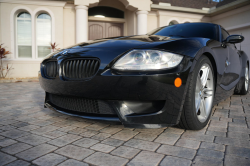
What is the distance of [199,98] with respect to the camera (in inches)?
87.6

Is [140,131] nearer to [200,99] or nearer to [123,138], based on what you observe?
[123,138]

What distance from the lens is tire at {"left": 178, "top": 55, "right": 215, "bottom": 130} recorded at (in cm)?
193

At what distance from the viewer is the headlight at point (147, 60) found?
1756 millimetres

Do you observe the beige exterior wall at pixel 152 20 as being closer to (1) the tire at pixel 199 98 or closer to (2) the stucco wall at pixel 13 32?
(2) the stucco wall at pixel 13 32

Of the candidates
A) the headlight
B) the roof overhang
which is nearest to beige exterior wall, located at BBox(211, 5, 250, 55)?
the roof overhang

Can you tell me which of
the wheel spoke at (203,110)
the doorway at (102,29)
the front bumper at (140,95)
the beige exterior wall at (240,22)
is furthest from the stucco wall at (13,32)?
the beige exterior wall at (240,22)

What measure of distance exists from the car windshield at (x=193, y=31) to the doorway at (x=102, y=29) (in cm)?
831

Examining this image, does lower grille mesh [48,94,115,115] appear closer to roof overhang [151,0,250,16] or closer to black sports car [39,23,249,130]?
black sports car [39,23,249,130]

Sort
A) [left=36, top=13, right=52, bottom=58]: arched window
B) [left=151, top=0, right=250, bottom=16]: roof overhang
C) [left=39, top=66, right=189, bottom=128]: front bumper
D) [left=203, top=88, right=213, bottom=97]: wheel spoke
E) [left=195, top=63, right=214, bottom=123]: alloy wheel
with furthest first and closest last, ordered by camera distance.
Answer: [left=151, top=0, right=250, bottom=16]: roof overhang < [left=36, top=13, right=52, bottom=58]: arched window < [left=203, top=88, right=213, bottom=97]: wheel spoke < [left=195, top=63, right=214, bottom=123]: alloy wheel < [left=39, top=66, right=189, bottom=128]: front bumper

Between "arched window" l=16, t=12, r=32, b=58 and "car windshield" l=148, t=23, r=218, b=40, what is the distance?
314 inches

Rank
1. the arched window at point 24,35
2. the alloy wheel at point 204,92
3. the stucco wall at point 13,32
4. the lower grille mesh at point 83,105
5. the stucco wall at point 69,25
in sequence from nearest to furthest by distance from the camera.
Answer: the lower grille mesh at point 83,105
the alloy wheel at point 204,92
the stucco wall at point 13,32
the arched window at point 24,35
the stucco wall at point 69,25

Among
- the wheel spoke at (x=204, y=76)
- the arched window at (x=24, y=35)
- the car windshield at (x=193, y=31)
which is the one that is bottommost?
the wheel spoke at (x=204, y=76)

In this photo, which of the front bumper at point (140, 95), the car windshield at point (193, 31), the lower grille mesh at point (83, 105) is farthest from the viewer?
the car windshield at point (193, 31)

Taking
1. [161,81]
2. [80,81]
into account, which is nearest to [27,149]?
[80,81]
